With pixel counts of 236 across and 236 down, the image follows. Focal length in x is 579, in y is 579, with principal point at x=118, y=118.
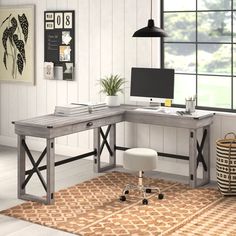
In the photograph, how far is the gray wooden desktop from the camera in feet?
17.7

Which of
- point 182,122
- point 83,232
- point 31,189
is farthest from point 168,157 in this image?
point 83,232

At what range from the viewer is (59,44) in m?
7.53

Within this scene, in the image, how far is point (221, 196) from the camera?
5754 mm

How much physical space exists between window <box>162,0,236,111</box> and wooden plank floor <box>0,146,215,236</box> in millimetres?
Answer: 1003

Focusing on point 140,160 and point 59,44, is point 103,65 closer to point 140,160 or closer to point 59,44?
point 59,44

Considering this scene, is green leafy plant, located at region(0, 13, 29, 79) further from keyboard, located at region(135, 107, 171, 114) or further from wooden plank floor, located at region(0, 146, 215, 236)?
keyboard, located at region(135, 107, 171, 114)

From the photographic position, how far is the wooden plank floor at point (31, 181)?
187 inches

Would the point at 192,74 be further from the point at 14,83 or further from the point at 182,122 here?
the point at 14,83

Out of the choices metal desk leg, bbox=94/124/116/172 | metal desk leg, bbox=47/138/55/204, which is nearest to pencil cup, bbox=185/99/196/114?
metal desk leg, bbox=94/124/116/172

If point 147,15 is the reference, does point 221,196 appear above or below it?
below

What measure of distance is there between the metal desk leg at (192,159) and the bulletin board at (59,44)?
6.91 feet

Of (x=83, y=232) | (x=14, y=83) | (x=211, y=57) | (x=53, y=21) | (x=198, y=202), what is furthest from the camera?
(x=14, y=83)

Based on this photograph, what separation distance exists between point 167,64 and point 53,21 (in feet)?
5.57

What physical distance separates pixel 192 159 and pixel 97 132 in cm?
127
